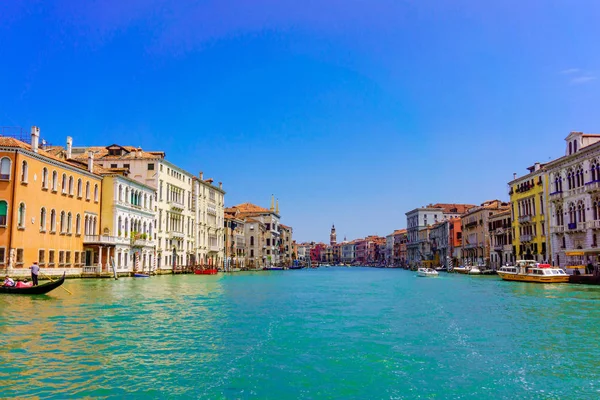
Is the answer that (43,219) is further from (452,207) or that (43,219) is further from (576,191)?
(452,207)

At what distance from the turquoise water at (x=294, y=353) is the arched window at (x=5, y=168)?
12.2 m

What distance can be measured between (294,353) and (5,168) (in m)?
22.8

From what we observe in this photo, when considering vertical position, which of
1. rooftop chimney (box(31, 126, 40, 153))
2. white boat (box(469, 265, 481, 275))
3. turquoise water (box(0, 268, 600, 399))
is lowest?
turquoise water (box(0, 268, 600, 399))

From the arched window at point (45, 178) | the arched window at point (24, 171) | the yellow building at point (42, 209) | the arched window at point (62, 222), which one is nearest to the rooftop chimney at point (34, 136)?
the yellow building at point (42, 209)

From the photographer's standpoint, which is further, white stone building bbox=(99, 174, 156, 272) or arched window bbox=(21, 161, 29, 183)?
white stone building bbox=(99, 174, 156, 272)

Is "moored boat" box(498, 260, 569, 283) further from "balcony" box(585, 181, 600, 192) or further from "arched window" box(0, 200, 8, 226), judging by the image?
"arched window" box(0, 200, 8, 226)

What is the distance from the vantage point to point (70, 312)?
48.4ft

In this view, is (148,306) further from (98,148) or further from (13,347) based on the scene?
(98,148)

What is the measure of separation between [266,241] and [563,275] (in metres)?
61.8

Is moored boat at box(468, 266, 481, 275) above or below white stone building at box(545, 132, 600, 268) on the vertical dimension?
below

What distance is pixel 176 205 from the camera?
51.0 metres

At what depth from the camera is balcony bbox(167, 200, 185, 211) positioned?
163 feet

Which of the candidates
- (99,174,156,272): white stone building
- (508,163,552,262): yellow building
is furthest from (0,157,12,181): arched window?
(508,163,552,262): yellow building

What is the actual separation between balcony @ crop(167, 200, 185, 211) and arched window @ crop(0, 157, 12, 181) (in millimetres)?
22880
